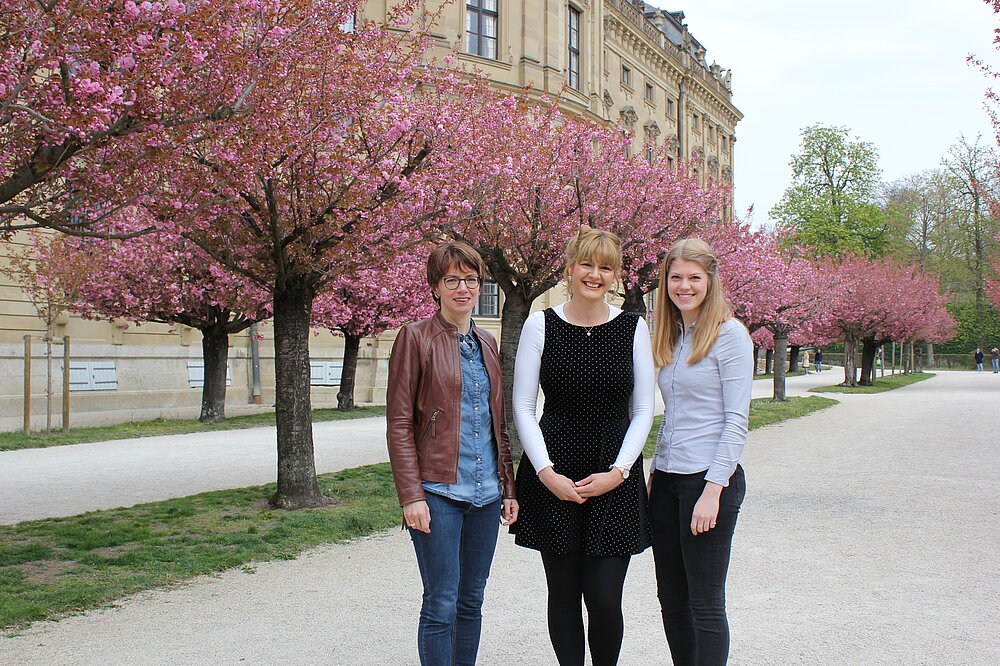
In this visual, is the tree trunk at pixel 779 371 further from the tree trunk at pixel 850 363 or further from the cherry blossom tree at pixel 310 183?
the cherry blossom tree at pixel 310 183

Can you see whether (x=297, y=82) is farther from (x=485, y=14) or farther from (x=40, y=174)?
(x=485, y=14)

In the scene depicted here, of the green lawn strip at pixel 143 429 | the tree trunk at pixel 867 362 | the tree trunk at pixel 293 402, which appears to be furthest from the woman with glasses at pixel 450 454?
the tree trunk at pixel 867 362

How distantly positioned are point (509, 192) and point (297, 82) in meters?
5.46

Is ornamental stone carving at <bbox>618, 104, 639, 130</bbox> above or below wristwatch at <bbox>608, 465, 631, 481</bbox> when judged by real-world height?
above

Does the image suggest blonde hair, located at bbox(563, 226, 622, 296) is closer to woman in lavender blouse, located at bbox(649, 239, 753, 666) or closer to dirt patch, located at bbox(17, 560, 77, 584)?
woman in lavender blouse, located at bbox(649, 239, 753, 666)

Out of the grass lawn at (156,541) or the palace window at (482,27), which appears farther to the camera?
the palace window at (482,27)

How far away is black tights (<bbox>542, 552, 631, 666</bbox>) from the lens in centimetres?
367

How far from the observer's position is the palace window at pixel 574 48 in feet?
112

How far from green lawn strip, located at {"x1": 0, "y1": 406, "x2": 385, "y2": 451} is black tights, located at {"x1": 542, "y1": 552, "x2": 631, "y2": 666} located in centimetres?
1441

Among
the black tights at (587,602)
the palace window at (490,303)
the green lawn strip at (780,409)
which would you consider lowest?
the green lawn strip at (780,409)

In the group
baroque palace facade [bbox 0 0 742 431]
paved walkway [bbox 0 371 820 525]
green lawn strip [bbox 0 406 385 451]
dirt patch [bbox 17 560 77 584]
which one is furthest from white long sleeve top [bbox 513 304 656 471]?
green lawn strip [bbox 0 406 385 451]

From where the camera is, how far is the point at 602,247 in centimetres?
374

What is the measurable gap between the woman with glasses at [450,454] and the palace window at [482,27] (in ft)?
91.4

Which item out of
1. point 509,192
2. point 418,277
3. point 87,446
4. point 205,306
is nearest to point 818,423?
point 418,277
